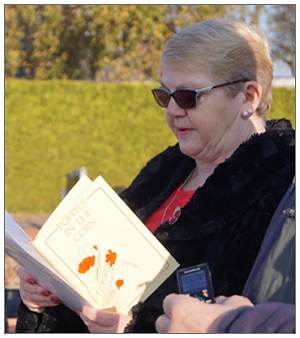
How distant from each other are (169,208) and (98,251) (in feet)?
1.80

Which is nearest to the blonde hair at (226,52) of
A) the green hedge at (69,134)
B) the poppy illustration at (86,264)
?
the poppy illustration at (86,264)

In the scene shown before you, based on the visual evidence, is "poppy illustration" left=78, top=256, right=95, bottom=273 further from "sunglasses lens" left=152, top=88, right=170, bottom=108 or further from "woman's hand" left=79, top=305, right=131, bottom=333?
"sunglasses lens" left=152, top=88, right=170, bottom=108

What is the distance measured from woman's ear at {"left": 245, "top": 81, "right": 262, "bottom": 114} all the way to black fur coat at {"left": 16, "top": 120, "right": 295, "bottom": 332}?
0.09m

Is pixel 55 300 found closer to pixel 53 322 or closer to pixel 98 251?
pixel 53 322

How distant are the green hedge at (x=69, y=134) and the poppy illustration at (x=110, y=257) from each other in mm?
12015

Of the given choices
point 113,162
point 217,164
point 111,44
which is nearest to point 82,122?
point 113,162

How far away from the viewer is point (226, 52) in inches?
89.0

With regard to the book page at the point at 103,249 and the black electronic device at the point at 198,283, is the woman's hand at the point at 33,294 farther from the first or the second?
the black electronic device at the point at 198,283

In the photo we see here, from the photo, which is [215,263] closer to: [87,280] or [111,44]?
[87,280]

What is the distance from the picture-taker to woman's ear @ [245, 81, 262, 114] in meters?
2.30

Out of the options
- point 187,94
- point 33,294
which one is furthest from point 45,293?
point 187,94

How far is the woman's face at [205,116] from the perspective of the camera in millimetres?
2256

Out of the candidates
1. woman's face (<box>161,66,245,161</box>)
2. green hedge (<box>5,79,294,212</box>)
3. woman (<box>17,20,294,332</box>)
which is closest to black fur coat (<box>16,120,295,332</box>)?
woman (<box>17,20,294,332</box>)

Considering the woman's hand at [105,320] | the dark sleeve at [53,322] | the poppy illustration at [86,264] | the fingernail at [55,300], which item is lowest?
the dark sleeve at [53,322]
